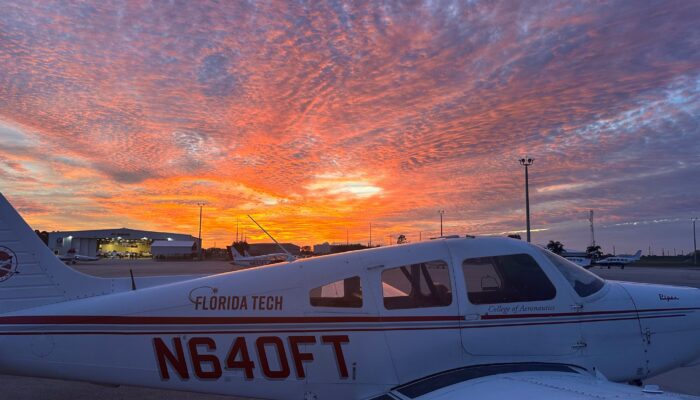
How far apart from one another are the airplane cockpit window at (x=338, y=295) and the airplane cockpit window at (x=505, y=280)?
1.19 meters

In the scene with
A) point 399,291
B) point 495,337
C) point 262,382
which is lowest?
point 262,382

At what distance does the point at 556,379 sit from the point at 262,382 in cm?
280

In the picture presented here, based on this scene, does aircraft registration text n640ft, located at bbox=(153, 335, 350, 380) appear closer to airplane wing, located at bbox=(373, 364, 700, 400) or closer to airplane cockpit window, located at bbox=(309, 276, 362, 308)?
airplane cockpit window, located at bbox=(309, 276, 362, 308)

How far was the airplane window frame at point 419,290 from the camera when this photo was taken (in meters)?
4.64

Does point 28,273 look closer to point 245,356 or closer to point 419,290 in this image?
point 245,356

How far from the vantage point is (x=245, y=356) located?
176 inches

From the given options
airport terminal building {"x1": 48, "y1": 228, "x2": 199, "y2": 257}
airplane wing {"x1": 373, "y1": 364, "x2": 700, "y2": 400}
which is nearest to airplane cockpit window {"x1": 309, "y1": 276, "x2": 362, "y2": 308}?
airplane wing {"x1": 373, "y1": 364, "x2": 700, "y2": 400}

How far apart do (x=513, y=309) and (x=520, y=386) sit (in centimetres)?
102

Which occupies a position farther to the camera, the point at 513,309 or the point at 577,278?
the point at 577,278

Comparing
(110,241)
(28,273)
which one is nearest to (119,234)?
(110,241)

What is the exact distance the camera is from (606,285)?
A: 5.57 meters

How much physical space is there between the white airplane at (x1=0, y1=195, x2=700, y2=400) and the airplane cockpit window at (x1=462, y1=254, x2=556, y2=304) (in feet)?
0.04

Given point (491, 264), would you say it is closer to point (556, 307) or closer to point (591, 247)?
point (556, 307)

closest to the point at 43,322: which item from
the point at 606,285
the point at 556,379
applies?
the point at 556,379
